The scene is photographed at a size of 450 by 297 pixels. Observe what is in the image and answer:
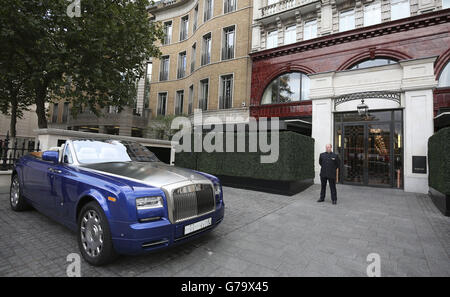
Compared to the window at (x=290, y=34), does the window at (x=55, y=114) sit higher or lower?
lower

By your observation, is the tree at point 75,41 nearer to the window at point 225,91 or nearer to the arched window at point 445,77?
the window at point 225,91

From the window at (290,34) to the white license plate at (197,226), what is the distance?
14777 millimetres

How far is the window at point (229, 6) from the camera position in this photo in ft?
55.5

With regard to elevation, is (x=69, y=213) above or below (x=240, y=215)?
above

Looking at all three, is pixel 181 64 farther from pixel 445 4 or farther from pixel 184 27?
pixel 445 4

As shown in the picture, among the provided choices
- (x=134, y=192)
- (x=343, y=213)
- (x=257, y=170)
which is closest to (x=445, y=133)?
(x=343, y=213)

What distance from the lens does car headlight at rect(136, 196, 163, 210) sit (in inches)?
98.3

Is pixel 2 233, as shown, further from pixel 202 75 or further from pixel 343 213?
pixel 202 75

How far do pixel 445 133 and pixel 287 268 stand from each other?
642 cm

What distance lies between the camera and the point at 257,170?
8805mm

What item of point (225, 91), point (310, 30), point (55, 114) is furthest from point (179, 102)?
point (55, 114)

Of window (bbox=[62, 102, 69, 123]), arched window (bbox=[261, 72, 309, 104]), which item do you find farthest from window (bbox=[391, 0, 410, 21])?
window (bbox=[62, 102, 69, 123])

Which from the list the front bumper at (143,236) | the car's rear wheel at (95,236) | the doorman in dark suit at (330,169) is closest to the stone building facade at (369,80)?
the doorman in dark suit at (330,169)

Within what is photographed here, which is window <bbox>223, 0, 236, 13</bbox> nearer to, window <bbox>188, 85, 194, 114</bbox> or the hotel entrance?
window <bbox>188, 85, 194, 114</bbox>
